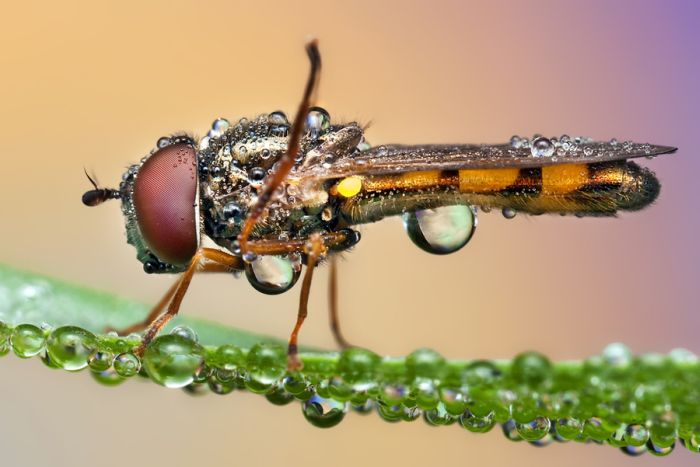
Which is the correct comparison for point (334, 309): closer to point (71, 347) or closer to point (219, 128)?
point (219, 128)

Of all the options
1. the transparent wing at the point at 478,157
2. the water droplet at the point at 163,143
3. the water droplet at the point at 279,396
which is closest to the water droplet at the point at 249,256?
the transparent wing at the point at 478,157

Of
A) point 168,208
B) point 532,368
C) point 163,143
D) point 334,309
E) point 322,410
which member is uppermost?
point 163,143

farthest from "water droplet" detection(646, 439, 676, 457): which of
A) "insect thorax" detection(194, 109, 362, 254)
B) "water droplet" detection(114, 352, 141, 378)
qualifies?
"insect thorax" detection(194, 109, 362, 254)

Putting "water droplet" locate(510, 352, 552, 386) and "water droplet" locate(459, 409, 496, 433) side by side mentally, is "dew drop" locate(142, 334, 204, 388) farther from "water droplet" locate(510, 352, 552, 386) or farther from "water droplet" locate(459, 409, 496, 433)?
"water droplet" locate(510, 352, 552, 386)

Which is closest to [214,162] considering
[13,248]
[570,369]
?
[570,369]

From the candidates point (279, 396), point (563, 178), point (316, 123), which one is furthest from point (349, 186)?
point (279, 396)

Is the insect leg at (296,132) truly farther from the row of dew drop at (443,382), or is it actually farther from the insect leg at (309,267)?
the row of dew drop at (443,382)
